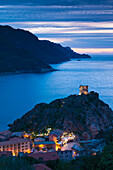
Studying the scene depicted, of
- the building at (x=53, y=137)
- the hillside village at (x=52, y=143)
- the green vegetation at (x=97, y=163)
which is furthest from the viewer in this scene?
the building at (x=53, y=137)

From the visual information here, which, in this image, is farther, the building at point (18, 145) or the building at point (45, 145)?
the building at point (45, 145)

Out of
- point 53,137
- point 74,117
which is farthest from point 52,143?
point 74,117

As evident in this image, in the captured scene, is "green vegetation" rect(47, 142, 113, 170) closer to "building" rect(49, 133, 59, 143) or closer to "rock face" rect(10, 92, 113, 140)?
"building" rect(49, 133, 59, 143)

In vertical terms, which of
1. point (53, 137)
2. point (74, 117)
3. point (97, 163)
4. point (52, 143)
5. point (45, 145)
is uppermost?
point (74, 117)

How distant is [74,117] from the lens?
117ft

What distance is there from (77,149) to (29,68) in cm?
12719

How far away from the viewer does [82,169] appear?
1398 cm

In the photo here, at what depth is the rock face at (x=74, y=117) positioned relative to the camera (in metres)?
34.2

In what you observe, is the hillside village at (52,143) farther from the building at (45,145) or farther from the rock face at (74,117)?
the rock face at (74,117)

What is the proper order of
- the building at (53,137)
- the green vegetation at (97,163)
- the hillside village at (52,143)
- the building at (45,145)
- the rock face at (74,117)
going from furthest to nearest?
the rock face at (74,117) < the building at (53,137) < the building at (45,145) < the hillside village at (52,143) < the green vegetation at (97,163)

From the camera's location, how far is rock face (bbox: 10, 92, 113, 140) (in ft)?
112

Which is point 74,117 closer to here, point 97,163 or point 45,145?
point 45,145

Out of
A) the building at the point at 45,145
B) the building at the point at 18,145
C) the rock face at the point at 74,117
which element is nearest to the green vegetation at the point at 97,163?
the building at the point at 18,145

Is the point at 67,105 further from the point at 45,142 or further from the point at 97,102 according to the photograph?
the point at 45,142
